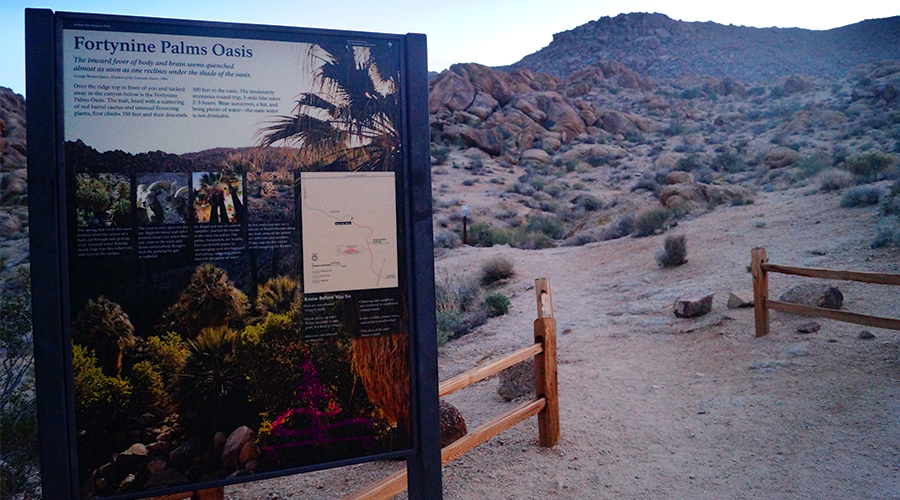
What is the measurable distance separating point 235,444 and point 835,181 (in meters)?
16.0

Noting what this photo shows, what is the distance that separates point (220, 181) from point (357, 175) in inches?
22.1

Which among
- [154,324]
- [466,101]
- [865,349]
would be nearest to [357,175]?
[154,324]

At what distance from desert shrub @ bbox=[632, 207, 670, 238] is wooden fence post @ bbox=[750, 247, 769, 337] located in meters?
8.06

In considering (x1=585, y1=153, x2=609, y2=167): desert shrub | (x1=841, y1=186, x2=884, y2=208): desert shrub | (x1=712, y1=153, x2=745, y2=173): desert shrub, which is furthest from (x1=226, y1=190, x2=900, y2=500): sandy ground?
(x1=585, y1=153, x2=609, y2=167): desert shrub

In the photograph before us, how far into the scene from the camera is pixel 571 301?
11.0m

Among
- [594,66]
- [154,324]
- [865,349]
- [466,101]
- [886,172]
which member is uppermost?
[594,66]

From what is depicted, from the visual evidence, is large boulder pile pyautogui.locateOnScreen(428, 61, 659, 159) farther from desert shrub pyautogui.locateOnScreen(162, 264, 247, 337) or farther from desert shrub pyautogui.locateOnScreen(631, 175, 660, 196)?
desert shrub pyautogui.locateOnScreen(162, 264, 247, 337)

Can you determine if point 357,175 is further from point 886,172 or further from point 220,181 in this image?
point 886,172

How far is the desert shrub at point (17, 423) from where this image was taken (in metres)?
4.13

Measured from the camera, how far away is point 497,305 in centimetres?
1048

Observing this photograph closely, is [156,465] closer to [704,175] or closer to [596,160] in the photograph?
[704,175]

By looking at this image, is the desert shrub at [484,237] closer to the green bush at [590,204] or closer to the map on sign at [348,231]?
the green bush at [590,204]

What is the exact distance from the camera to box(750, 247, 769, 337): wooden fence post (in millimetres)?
7000

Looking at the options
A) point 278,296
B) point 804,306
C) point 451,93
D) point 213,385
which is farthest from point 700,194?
point 451,93
